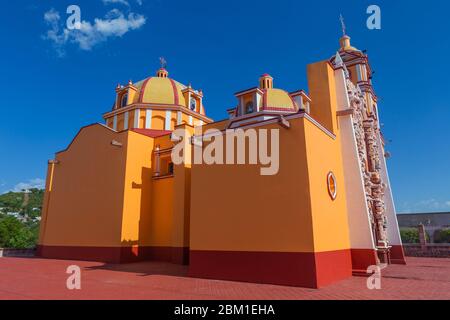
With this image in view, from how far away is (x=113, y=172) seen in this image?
57.2 feet

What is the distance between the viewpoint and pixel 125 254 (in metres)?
16.0

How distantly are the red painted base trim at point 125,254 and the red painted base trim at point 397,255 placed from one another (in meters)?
10.8

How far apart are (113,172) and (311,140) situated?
11.8 metres

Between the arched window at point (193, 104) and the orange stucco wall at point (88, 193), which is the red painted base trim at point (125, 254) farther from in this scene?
the arched window at point (193, 104)

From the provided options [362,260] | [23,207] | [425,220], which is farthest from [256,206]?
[23,207]

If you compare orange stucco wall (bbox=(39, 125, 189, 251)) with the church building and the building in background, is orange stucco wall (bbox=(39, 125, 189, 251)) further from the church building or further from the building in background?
the building in background

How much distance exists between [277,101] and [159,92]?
36.4 feet

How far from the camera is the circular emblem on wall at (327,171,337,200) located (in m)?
10.7

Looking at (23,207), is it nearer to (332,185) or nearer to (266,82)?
(266,82)

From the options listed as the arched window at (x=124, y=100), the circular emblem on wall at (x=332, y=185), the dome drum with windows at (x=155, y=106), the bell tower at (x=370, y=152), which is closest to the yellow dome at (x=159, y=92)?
the dome drum with windows at (x=155, y=106)

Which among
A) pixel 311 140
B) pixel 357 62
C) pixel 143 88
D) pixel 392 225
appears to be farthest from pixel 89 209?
pixel 357 62

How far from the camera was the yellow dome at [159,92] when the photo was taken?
22328 millimetres

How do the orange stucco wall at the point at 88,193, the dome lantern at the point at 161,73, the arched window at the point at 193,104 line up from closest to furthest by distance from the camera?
the orange stucco wall at the point at 88,193, the arched window at the point at 193,104, the dome lantern at the point at 161,73
